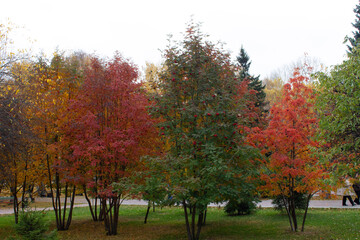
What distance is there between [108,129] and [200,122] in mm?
3077

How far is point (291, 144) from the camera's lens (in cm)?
1043

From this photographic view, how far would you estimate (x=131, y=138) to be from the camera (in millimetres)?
10453

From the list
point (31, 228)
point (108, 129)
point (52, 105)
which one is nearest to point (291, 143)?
point (108, 129)

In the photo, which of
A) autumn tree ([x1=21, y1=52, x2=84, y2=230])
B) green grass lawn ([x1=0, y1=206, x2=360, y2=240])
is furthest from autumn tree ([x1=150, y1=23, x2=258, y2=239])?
autumn tree ([x1=21, y1=52, x2=84, y2=230])

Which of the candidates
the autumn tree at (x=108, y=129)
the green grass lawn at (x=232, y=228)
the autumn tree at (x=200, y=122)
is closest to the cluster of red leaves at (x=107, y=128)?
the autumn tree at (x=108, y=129)

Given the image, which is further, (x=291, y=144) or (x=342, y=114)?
(x=291, y=144)

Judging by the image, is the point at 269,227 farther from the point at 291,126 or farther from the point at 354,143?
the point at 354,143

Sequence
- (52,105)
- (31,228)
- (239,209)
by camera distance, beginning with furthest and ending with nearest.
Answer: (239,209), (52,105), (31,228)

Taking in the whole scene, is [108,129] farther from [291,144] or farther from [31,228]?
[291,144]

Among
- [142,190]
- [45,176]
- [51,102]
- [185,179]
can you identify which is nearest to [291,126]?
[185,179]

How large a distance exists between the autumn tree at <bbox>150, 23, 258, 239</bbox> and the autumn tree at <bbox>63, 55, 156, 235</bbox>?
3.70 ft

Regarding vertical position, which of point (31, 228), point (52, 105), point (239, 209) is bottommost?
point (239, 209)

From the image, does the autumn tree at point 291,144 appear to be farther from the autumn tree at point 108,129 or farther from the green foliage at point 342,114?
the autumn tree at point 108,129

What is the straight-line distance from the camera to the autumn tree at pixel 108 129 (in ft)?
34.5
